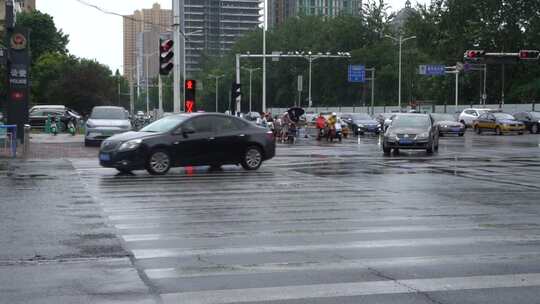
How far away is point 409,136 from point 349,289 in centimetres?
2296

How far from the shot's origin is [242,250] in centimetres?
906

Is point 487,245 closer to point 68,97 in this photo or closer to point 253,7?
point 68,97

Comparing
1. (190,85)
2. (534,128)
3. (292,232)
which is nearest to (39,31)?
(534,128)

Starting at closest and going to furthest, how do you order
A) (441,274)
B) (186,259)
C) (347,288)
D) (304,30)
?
1. (347,288)
2. (441,274)
3. (186,259)
4. (304,30)

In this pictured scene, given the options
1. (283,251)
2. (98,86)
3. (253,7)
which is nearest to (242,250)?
(283,251)

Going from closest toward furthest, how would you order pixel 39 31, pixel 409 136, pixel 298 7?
pixel 409 136 < pixel 39 31 < pixel 298 7

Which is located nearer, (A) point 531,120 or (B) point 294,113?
(B) point 294,113

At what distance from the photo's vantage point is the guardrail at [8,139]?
26.7 metres

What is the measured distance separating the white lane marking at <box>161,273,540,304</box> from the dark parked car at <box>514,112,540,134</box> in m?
48.3

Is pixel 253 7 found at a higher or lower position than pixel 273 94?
higher

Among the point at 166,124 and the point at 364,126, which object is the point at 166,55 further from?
the point at 364,126

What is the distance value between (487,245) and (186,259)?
364 cm

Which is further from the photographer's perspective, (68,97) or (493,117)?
(68,97)

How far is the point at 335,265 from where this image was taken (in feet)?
27.0
